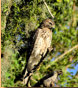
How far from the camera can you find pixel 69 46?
236 inches

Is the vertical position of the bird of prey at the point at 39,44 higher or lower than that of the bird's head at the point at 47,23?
lower

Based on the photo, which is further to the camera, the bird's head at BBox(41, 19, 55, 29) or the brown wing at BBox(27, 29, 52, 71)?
the bird's head at BBox(41, 19, 55, 29)

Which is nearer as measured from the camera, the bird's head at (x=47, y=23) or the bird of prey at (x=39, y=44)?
the bird of prey at (x=39, y=44)

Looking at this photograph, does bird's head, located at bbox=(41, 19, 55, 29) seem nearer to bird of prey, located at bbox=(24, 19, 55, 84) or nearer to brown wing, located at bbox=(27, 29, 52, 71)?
bird of prey, located at bbox=(24, 19, 55, 84)

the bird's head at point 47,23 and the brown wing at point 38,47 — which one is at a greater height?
the bird's head at point 47,23

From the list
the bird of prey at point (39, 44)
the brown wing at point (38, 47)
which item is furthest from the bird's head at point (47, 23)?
the brown wing at point (38, 47)

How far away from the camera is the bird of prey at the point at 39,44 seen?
332cm

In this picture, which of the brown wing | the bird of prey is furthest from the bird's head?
the brown wing

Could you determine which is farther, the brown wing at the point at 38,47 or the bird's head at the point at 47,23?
the bird's head at the point at 47,23

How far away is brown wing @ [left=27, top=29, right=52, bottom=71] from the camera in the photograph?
331 centimetres

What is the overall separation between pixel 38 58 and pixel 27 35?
1.54 ft

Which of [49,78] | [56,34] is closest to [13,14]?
[49,78]

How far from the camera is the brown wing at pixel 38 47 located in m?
3.31

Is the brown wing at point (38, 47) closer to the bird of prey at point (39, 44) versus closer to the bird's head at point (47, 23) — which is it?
the bird of prey at point (39, 44)
